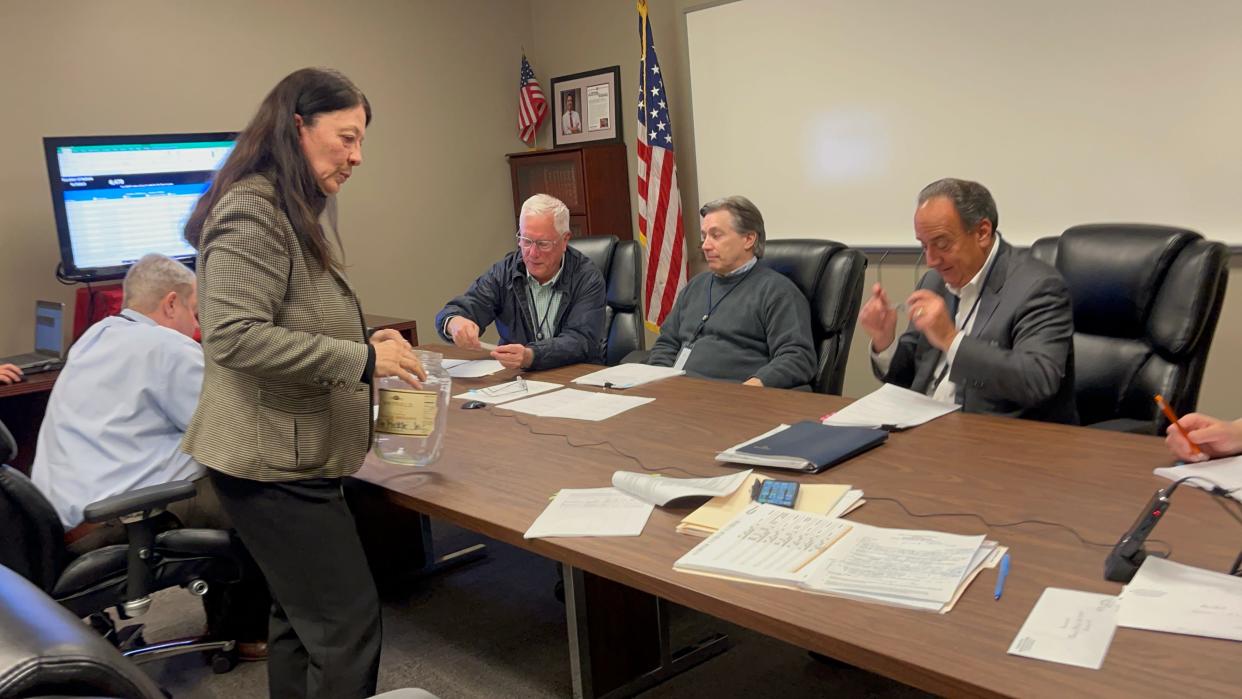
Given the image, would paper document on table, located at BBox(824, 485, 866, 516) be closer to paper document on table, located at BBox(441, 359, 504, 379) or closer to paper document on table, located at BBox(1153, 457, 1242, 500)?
paper document on table, located at BBox(1153, 457, 1242, 500)

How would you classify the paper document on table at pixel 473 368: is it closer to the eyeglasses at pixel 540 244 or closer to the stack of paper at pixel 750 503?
the eyeglasses at pixel 540 244

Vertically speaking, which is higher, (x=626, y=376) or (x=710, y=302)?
(x=710, y=302)

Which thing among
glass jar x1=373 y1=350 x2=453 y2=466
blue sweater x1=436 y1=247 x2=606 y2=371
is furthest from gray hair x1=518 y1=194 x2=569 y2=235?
glass jar x1=373 y1=350 x2=453 y2=466

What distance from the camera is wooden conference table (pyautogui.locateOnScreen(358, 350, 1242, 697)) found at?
45.3 inches

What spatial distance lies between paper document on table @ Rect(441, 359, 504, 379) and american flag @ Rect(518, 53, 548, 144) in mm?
2648

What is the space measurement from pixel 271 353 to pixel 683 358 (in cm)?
179

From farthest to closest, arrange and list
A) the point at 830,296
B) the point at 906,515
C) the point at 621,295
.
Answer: the point at 621,295
the point at 830,296
the point at 906,515

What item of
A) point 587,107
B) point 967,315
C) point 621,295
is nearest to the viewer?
point 967,315

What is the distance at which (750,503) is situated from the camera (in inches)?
68.4

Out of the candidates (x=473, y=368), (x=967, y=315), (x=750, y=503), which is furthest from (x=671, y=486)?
(x=473, y=368)

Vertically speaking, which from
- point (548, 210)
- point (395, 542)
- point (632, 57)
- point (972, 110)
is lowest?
point (395, 542)

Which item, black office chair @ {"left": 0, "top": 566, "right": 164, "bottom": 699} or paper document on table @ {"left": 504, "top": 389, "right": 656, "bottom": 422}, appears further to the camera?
paper document on table @ {"left": 504, "top": 389, "right": 656, "bottom": 422}

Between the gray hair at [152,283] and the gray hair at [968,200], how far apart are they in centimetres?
196

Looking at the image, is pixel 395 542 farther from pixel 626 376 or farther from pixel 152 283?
pixel 152 283
